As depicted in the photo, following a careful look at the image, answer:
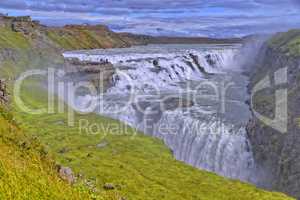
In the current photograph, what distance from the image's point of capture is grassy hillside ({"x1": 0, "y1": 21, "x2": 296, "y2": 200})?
14470 millimetres

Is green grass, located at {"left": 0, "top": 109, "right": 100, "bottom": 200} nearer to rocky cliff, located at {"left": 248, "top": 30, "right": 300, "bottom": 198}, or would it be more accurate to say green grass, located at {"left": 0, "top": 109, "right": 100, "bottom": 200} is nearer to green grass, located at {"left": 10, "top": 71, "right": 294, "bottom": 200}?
green grass, located at {"left": 10, "top": 71, "right": 294, "bottom": 200}

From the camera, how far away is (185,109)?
5553 centimetres

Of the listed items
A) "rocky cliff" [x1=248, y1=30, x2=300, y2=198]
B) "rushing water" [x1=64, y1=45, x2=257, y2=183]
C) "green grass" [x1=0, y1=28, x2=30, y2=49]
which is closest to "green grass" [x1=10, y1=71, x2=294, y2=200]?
"rushing water" [x1=64, y1=45, x2=257, y2=183]

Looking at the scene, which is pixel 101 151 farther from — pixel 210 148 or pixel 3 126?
pixel 3 126

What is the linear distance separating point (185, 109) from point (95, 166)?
Answer: 23.6m

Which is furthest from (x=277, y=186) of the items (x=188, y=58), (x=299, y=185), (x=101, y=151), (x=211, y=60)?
(x=211, y=60)

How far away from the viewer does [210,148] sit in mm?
43031

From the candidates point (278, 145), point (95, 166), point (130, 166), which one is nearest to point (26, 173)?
point (95, 166)

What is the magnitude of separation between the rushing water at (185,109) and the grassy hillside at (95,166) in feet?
13.7

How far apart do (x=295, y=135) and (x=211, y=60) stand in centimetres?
8549

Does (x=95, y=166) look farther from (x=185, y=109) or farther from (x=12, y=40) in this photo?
(x=12, y=40)

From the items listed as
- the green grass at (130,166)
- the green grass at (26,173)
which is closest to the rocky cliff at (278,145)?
the green grass at (130,166)

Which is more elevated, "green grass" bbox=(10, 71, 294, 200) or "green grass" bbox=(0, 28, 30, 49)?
"green grass" bbox=(0, 28, 30, 49)

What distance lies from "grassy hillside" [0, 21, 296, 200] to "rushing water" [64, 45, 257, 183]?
4.19 metres
